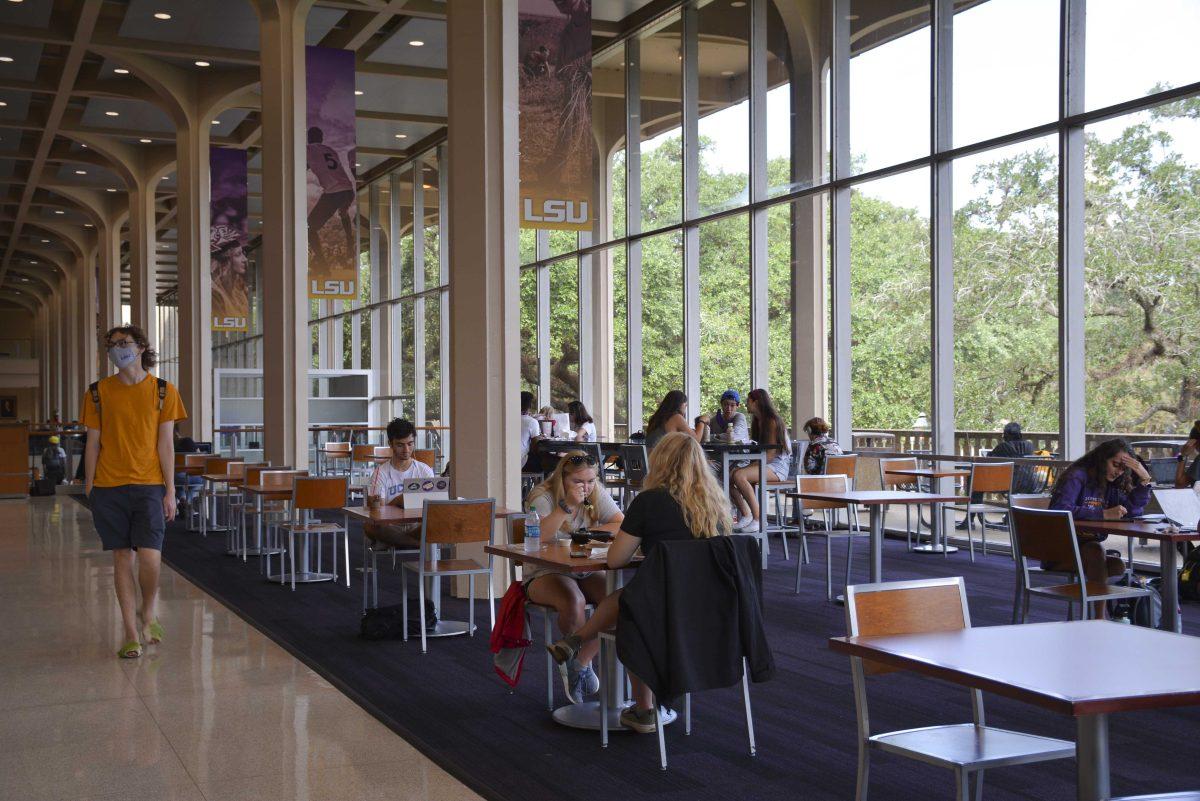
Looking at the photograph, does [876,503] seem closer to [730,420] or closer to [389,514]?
[389,514]

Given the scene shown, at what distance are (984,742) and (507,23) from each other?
625 cm

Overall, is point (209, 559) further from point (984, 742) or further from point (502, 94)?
point (984, 742)

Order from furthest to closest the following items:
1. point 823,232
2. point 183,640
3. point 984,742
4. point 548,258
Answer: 1. point 548,258
2. point 823,232
3. point 183,640
4. point 984,742

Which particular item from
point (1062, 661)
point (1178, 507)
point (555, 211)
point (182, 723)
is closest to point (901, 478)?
point (555, 211)

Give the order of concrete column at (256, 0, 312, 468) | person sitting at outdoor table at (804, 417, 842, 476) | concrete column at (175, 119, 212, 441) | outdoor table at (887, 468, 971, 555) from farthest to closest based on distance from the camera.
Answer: concrete column at (175, 119, 212, 441) → concrete column at (256, 0, 312, 468) → person sitting at outdoor table at (804, 417, 842, 476) → outdoor table at (887, 468, 971, 555)

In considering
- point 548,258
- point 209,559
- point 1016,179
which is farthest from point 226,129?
point 1016,179

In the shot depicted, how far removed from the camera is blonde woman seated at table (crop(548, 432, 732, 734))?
13.9ft

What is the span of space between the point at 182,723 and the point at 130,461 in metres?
1.83

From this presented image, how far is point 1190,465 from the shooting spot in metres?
8.26

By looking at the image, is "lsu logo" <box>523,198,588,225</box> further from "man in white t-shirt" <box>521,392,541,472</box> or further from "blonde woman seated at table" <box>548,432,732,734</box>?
"blonde woman seated at table" <box>548,432,732,734</box>

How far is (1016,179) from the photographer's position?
14.8 meters

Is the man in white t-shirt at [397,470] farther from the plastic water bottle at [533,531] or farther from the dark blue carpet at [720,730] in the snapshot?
the plastic water bottle at [533,531]

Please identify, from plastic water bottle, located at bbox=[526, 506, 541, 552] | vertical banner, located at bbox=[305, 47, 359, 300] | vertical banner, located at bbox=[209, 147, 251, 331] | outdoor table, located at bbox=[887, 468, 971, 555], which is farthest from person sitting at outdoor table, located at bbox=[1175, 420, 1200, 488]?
vertical banner, located at bbox=[209, 147, 251, 331]

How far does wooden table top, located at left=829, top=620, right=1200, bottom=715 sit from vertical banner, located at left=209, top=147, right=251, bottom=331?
591 inches
